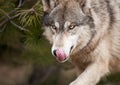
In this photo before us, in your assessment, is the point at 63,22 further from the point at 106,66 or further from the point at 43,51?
the point at 43,51

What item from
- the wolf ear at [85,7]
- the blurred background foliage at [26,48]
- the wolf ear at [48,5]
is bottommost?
the blurred background foliage at [26,48]

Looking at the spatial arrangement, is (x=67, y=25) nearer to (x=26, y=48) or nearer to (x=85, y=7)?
(x=85, y=7)

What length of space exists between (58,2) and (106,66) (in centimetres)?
87

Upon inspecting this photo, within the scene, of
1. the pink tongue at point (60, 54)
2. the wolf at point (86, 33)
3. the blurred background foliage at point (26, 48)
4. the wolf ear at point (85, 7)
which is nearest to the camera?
the pink tongue at point (60, 54)

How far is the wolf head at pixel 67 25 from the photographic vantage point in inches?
228

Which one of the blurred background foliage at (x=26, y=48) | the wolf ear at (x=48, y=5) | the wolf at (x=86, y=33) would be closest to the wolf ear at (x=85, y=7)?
the wolf at (x=86, y=33)

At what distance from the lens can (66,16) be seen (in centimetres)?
595

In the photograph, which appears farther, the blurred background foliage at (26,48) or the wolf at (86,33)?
the blurred background foliage at (26,48)

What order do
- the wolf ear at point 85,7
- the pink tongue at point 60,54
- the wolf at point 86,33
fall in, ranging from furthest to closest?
the wolf ear at point 85,7 < the wolf at point 86,33 < the pink tongue at point 60,54

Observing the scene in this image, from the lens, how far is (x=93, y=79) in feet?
20.4

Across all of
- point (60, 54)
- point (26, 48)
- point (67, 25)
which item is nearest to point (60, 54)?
point (60, 54)

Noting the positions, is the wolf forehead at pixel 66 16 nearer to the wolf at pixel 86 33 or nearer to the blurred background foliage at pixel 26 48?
the wolf at pixel 86 33

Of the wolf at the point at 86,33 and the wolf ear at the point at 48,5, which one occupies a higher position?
the wolf ear at the point at 48,5

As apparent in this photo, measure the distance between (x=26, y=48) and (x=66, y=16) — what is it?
2.89m
